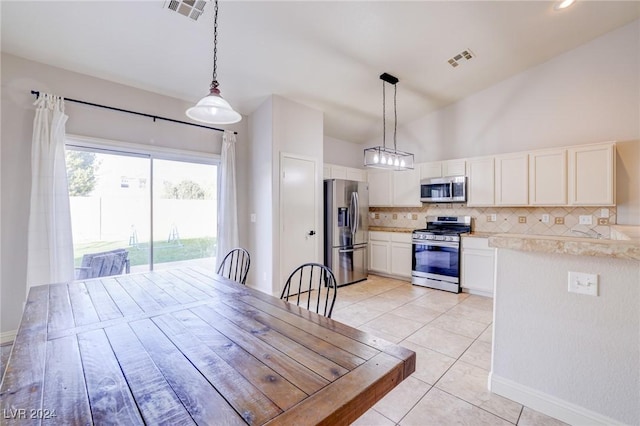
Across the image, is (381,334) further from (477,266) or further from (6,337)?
(6,337)

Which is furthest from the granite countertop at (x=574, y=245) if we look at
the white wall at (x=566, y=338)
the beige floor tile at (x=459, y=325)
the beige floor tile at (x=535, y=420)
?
the beige floor tile at (x=459, y=325)

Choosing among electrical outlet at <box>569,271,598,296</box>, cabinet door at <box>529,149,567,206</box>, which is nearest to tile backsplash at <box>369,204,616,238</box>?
cabinet door at <box>529,149,567,206</box>

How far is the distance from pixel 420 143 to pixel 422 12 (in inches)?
110

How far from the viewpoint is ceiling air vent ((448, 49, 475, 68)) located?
3596 mm

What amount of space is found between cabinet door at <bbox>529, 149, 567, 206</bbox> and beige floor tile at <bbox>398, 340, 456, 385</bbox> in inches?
110

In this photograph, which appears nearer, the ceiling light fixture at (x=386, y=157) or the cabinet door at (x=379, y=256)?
the ceiling light fixture at (x=386, y=157)

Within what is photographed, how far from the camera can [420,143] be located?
17.7ft

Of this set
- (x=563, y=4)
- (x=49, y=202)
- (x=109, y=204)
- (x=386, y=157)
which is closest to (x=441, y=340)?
(x=386, y=157)

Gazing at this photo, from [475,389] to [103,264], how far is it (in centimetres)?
409

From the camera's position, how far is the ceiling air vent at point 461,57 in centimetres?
360

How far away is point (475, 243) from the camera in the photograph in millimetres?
4219

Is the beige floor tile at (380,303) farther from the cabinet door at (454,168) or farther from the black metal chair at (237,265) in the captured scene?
the cabinet door at (454,168)

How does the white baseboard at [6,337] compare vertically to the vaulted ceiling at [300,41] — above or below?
below

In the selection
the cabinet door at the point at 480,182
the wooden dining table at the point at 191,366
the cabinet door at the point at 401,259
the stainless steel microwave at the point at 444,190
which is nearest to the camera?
the wooden dining table at the point at 191,366
